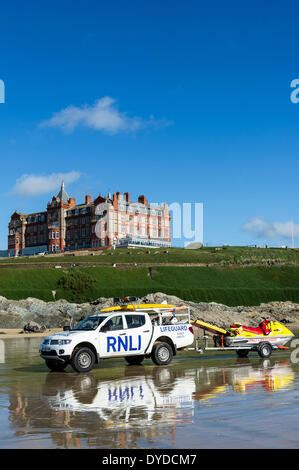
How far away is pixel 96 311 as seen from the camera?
2180 inches

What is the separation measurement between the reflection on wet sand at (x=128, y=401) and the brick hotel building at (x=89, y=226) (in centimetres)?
10071

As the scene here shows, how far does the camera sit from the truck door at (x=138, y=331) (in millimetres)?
18078

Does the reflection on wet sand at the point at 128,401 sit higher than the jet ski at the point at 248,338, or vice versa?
the jet ski at the point at 248,338

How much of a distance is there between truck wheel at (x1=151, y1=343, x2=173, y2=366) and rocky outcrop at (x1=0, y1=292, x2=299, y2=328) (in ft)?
87.8

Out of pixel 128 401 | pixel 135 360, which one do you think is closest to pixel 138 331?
pixel 135 360

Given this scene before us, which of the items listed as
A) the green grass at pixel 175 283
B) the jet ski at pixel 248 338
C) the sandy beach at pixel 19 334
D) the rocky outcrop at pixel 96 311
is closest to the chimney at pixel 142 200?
the green grass at pixel 175 283

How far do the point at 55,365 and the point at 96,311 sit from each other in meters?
37.7

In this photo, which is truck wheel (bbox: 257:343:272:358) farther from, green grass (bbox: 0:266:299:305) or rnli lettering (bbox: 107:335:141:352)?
green grass (bbox: 0:266:299:305)

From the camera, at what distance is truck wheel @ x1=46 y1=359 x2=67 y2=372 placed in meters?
17.7

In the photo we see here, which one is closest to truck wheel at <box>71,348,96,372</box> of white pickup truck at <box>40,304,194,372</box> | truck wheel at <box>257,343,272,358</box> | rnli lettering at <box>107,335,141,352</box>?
white pickup truck at <box>40,304,194,372</box>

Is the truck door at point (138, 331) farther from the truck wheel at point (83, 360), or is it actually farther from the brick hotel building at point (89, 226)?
the brick hotel building at point (89, 226)
